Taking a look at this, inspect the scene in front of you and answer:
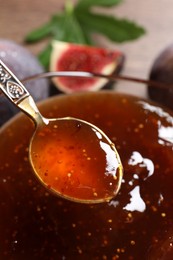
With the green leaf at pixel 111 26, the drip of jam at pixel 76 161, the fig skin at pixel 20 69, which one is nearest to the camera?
the drip of jam at pixel 76 161

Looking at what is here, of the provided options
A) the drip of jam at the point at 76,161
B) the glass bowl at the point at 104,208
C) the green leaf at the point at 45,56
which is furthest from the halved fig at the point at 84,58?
the drip of jam at the point at 76,161

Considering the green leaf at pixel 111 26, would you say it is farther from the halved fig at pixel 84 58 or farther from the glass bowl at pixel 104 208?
the glass bowl at pixel 104 208

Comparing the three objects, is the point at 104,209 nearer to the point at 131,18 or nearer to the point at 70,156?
the point at 70,156

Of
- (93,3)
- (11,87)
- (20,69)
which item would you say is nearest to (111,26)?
(93,3)

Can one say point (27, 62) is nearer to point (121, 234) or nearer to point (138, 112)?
point (138, 112)

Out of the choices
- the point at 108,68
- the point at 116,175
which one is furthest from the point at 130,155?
the point at 108,68

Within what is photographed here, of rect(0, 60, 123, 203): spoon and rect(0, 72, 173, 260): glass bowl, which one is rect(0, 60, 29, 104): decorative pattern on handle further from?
rect(0, 72, 173, 260): glass bowl
